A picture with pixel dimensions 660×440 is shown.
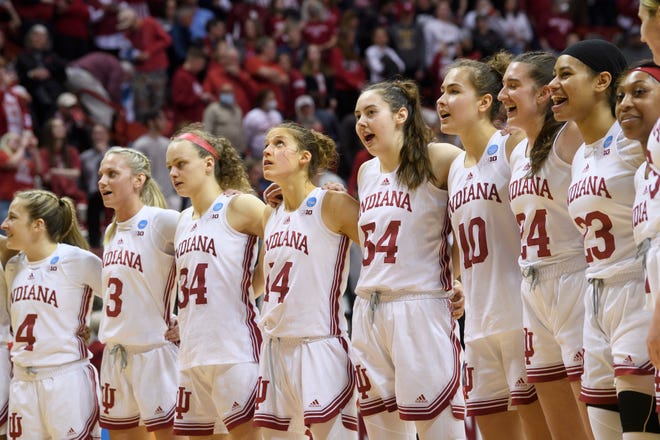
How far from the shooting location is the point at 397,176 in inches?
253

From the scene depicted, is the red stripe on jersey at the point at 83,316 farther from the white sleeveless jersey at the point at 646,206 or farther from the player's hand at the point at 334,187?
the white sleeveless jersey at the point at 646,206

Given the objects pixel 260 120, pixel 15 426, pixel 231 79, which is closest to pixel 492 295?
pixel 15 426

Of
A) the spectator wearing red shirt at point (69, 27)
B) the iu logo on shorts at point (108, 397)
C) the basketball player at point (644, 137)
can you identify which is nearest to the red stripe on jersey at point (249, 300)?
the iu logo on shorts at point (108, 397)

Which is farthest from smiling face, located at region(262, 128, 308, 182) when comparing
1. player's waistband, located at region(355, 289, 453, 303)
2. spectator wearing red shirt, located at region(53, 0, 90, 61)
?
spectator wearing red shirt, located at region(53, 0, 90, 61)

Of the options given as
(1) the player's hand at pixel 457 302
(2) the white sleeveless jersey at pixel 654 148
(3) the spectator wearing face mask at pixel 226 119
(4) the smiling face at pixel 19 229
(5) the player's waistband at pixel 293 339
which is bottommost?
(5) the player's waistband at pixel 293 339

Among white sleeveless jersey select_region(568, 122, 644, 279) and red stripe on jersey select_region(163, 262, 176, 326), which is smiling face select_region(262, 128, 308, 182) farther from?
white sleeveless jersey select_region(568, 122, 644, 279)

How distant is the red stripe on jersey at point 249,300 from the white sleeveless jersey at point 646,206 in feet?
9.44

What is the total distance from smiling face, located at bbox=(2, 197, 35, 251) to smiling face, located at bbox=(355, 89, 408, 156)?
2.80m

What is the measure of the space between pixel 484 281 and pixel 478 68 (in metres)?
1.31

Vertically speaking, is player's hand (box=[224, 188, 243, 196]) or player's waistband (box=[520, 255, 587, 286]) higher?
player's hand (box=[224, 188, 243, 196])

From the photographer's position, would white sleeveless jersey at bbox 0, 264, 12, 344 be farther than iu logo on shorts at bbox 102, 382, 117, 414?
Yes

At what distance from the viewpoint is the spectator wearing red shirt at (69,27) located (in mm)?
16297

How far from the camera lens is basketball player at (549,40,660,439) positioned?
4.88 meters

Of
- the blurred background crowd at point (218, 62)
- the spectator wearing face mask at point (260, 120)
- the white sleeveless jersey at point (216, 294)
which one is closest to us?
the white sleeveless jersey at point (216, 294)
